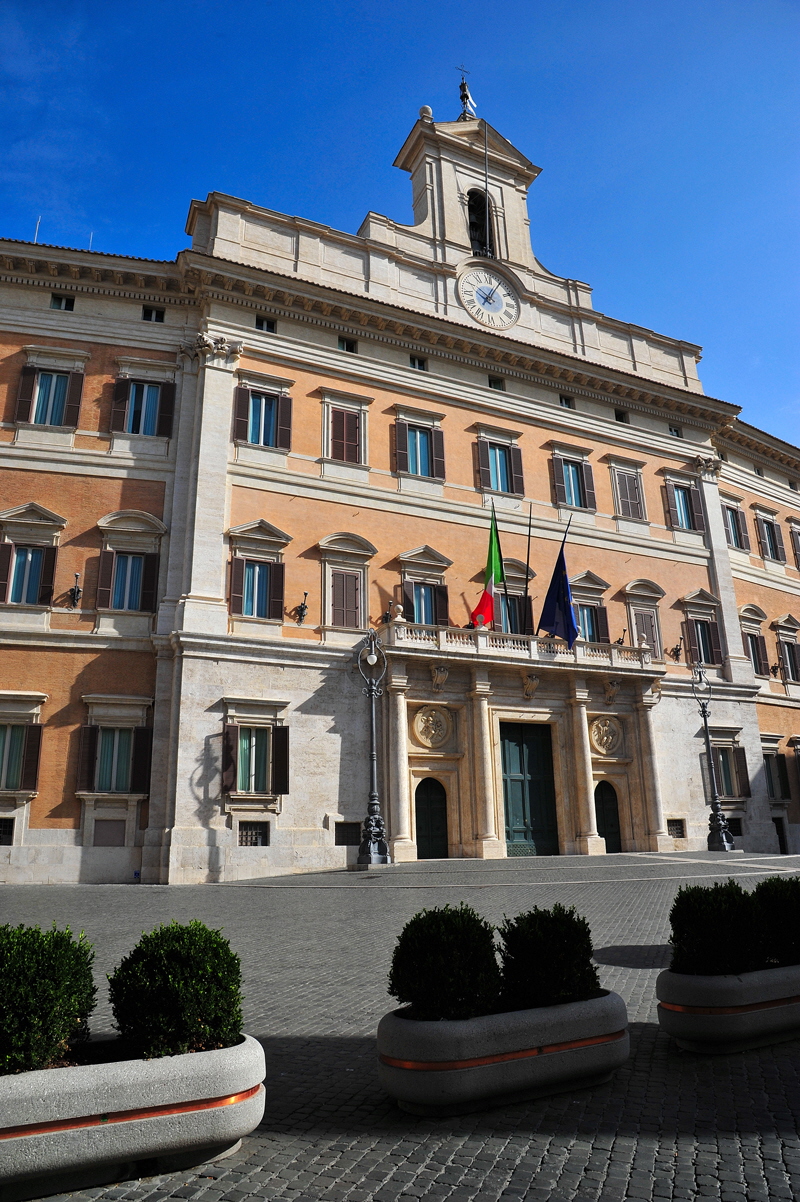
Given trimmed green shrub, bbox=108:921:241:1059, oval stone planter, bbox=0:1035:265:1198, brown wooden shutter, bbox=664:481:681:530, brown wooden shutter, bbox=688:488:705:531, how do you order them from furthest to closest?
brown wooden shutter, bbox=688:488:705:531 → brown wooden shutter, bbox=664:481:681:530 → trimmed green shrub, bbox=108:921:241:1059 → oval stone planter, bbox=0:1035:265:1198

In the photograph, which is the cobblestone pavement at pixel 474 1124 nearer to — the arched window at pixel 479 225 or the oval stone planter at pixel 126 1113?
the oval stone planter at pixel 126 1113

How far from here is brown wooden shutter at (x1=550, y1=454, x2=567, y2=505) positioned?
26.5m

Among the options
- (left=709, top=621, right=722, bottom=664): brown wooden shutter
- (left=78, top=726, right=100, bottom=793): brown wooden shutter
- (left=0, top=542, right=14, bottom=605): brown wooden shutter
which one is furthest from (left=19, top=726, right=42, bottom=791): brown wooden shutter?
(left=709, top=621, right=722, bottom=664): brown wooden shutter

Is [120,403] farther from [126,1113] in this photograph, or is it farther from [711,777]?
[711,777]

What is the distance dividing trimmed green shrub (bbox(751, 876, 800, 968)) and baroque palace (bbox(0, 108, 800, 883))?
14365 millimetres

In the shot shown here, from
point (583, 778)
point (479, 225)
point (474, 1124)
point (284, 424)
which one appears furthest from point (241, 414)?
point (474, 1124)

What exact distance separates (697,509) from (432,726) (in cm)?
1435

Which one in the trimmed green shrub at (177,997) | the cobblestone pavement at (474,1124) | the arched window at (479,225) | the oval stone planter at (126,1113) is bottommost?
the cobblestone pavement at (474,1124)

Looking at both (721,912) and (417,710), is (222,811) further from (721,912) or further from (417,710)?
(721,912)

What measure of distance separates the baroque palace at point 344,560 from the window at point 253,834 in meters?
0.07

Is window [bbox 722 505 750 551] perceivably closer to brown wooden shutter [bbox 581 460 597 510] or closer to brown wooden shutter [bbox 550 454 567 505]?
brown wooden shutter [bbox 581 460 597 510]

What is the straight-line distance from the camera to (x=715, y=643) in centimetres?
2830

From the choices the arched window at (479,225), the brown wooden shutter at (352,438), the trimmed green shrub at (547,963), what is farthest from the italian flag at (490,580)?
the trimmed green shrub at (547,963)

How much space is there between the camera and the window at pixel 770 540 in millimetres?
32906
